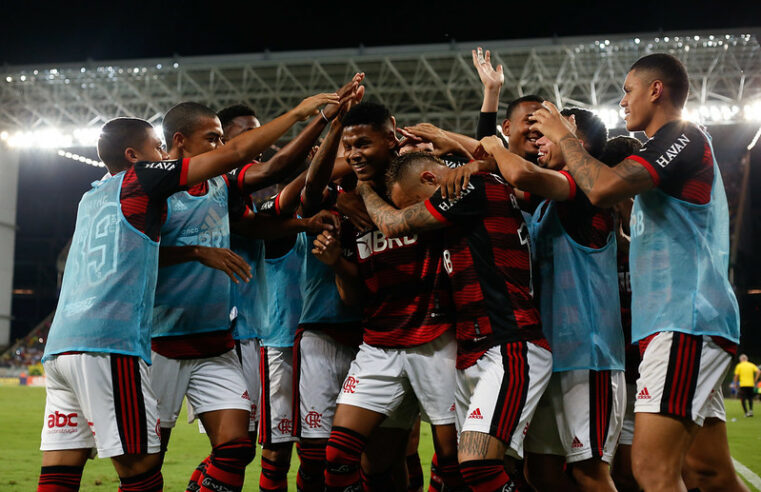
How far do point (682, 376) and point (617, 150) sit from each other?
195 centimetres

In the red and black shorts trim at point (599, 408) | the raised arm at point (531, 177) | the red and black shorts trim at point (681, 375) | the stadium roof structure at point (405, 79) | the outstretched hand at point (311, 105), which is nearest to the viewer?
the red and black shorts trim at point (681, 375)

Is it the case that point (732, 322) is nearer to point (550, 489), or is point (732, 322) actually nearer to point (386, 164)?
point (550, 489)

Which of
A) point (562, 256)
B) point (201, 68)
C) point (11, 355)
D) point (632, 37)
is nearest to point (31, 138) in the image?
point (201, 68)

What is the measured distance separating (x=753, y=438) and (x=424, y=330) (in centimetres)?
985

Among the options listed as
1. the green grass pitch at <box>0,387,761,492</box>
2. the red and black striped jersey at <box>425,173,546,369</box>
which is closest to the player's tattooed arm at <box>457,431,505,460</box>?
the red and black striped jersey at <box>425,173,546,369</box>

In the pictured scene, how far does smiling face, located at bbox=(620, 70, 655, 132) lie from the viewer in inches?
149

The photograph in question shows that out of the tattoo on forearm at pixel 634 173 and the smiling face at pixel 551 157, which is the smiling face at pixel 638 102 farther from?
the smiling face at pixel 551 157

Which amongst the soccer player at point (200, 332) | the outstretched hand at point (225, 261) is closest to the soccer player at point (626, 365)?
the soccer player at point (200, 332)

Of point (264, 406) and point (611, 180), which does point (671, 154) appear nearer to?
point (611, 180)

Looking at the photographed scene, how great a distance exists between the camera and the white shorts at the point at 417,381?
4.18 meters

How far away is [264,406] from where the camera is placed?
5148mm

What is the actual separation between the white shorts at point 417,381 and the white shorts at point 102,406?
114 cm

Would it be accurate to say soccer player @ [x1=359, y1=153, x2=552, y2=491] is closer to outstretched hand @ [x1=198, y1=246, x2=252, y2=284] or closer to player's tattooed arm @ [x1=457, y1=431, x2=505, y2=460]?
player's tattooed arm @ [x1=457, y1=431, x2=505, y2=460]

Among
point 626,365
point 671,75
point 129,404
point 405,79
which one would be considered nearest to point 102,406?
point 129,404
